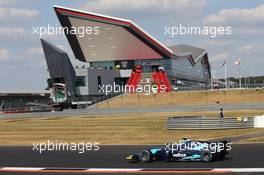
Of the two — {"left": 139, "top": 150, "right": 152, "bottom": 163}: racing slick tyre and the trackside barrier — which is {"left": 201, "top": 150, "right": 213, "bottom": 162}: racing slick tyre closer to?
{"left": 139, "top": 150, "right": 152, "bottom": 163}: racing slick tyre

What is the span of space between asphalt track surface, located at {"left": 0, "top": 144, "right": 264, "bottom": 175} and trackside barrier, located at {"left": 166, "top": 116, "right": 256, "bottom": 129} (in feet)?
32.5

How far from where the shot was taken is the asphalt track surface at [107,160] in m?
18.2

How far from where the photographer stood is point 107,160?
20.9 metres

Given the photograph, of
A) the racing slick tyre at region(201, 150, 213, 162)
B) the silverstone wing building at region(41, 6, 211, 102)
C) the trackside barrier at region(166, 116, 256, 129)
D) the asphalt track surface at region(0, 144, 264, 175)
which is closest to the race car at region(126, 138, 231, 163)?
the racing slick tyre at region(201, 150, 213, 162)

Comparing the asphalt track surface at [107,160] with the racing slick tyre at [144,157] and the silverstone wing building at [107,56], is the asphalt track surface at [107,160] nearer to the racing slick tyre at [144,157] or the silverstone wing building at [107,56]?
the racing slick tyre at [144,157]

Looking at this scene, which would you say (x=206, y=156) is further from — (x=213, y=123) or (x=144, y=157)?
(x=213, y=123)

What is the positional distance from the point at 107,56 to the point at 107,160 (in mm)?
123740

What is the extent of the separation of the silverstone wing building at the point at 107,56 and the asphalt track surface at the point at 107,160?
8878 centimetres

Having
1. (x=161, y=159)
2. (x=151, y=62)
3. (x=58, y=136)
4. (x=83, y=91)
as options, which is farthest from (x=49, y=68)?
(x=161, y=159)

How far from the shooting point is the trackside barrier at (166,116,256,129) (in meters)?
35.6

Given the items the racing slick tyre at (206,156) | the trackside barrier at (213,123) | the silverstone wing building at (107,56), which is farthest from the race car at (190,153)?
the silverstone wing building at (107,56)

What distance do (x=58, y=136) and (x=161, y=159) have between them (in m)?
18.2

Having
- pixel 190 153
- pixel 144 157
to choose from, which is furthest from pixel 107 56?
pixel 190 153

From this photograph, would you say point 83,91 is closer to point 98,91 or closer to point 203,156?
point 98,91
